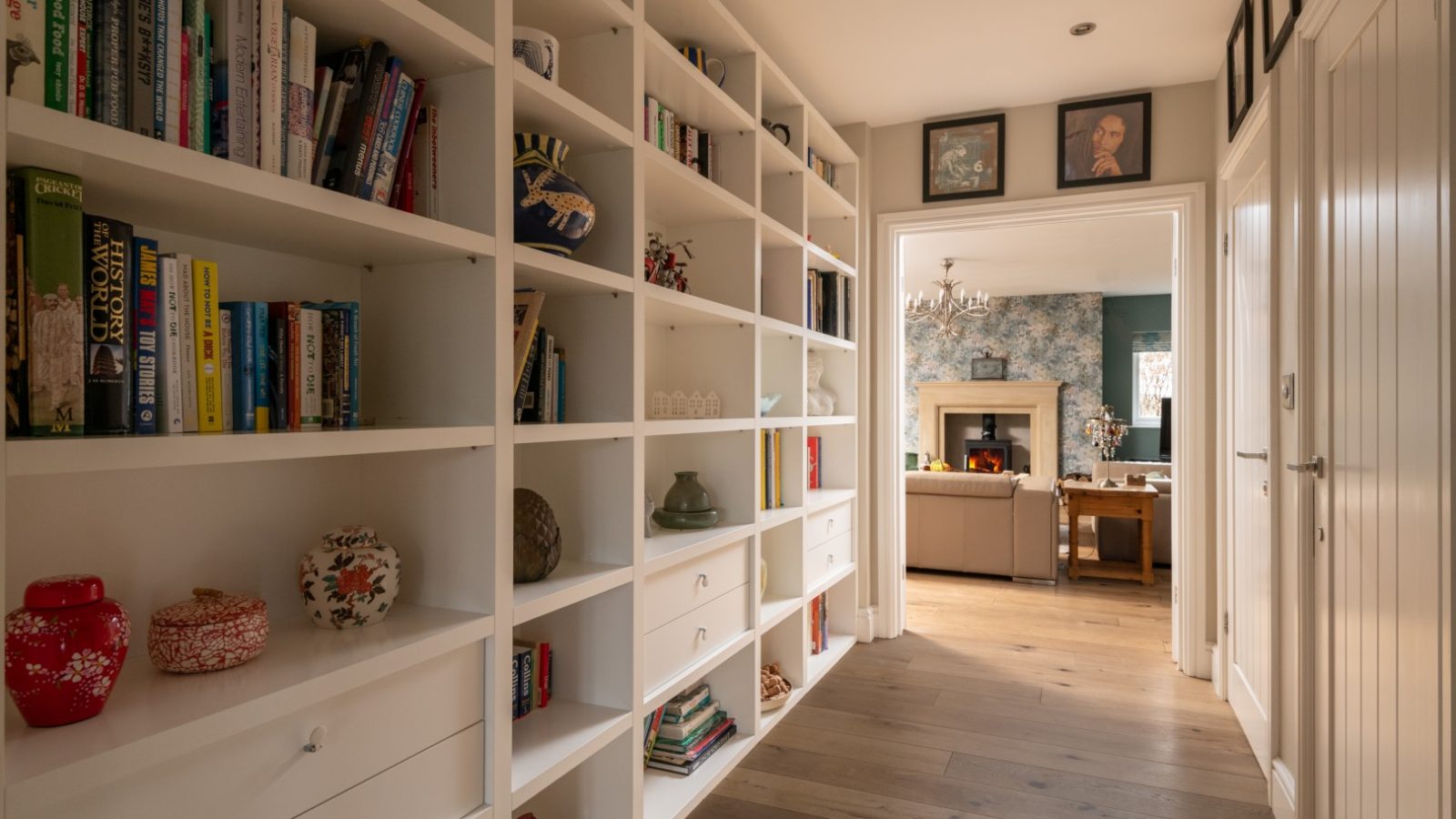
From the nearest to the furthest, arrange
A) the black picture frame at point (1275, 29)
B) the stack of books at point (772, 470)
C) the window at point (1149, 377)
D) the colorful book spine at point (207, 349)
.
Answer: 1. the colorful book spine at point (207, 349)
2. the black picture frame at point (1275, 29)
3. the stack of books at point (772, 470)
4. the window at point (1149, 377)

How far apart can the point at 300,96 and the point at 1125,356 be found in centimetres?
985

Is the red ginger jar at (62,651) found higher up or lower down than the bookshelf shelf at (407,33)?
A: lower down

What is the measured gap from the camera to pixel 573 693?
2.01 m

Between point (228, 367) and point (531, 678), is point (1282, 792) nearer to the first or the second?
point (531, 678)

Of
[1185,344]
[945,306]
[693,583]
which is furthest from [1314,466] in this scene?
[945,306]

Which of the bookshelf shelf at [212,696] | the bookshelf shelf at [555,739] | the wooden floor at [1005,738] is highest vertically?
the bookshelf shelf at [212,696]

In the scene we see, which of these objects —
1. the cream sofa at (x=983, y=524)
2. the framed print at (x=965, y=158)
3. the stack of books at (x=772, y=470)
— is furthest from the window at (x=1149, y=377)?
the stack of books at (x=772, y=470)

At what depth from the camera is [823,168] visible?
12.1ft

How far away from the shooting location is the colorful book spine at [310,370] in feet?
4.25

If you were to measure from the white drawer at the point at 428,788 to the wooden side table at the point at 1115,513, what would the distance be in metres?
4.64

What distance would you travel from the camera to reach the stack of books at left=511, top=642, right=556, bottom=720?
74.5 inches

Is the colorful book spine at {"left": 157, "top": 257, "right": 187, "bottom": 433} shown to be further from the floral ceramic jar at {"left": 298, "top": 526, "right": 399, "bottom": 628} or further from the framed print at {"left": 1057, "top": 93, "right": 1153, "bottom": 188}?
the framed print at {"left": 1057, "top": 93, "right": 1153, "bottom": 188}

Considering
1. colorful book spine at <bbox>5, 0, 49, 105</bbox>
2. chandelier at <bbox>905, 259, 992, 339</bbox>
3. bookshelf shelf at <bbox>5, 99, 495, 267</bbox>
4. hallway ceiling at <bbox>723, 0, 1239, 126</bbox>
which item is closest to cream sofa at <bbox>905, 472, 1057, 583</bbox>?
hallway ceiling at <bbox>723, 0, 1239, 126</bbox>

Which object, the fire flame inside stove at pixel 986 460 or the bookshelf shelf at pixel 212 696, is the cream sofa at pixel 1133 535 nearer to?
the fire flame inside stove at pixel 986 460
